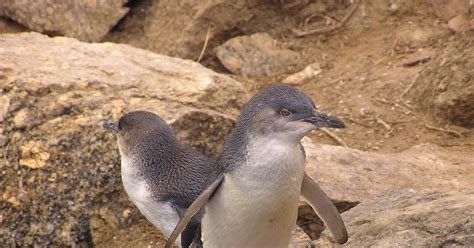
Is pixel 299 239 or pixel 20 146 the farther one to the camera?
pixel 20 146

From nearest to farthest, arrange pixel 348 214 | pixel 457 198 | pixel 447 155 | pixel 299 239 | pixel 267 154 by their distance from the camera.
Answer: pixel 267 154 < pixel 457 198 < pixel 348 214 < pixel 299 239 < pixel 447 155

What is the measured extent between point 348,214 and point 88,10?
14.3 ft

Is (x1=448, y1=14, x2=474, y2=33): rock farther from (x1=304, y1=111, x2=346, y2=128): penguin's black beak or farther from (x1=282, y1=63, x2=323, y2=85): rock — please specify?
(x1=304, y1=111, x2=346, y2=128): penguin's black beak

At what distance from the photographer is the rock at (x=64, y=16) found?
8180 millimetres

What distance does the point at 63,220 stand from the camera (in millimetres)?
5328

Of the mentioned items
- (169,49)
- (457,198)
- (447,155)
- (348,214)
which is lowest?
(169,49)

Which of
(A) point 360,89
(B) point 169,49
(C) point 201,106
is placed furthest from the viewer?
(B) point 169,49

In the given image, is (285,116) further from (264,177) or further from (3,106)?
(3,106)

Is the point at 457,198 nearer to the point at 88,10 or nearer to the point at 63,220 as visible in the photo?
the point at 63,220

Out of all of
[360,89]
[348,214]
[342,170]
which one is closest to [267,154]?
[348,214]

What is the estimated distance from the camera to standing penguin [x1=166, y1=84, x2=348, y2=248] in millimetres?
3814

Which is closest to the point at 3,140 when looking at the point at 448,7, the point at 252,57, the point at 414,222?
the point at 414,222

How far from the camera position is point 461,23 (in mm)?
7152

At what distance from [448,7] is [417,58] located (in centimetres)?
67
